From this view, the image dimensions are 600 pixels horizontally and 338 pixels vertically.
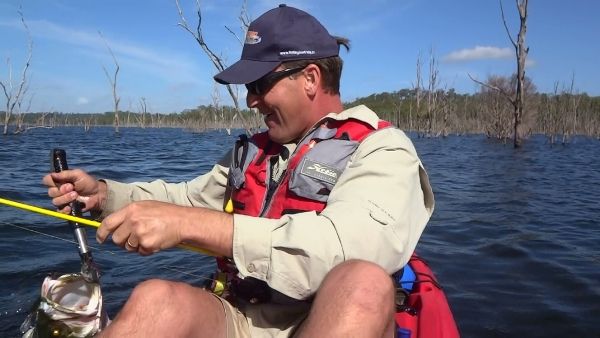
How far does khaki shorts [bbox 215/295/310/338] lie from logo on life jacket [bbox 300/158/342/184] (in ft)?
1.82

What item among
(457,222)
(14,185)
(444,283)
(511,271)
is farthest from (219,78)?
(14,185)

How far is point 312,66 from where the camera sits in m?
2.40

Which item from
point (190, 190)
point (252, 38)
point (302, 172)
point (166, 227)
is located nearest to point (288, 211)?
point (302, 172)

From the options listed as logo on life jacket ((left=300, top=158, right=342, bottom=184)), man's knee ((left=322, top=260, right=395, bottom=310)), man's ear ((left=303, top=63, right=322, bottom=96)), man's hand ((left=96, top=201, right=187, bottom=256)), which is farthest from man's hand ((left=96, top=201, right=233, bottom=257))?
man's ear ((left=303, top=63, right=322, bottom=96))

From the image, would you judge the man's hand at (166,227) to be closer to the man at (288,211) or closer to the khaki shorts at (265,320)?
the man at (288,211)

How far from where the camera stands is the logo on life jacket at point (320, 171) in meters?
2.03

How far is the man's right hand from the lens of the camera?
2457 mm

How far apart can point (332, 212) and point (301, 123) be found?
0.89 m

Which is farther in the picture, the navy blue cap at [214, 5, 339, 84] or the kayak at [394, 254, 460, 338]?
the navy blue cap at [214, 5, 339, 84]

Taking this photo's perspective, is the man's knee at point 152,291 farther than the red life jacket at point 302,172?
No

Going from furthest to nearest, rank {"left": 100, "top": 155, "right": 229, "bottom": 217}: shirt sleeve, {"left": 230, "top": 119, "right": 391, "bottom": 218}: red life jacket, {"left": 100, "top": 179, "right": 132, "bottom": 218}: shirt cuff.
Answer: {"left": 100, "top": 155, "right": 229, "bottom": 217}: shirt sleeve, {"left": 100, "top": 179, "right": 132, "bottom": 218}: shirt cuff, {"left": 230, "top": 119, "right": 391, "bottom": 218}: red life jacket

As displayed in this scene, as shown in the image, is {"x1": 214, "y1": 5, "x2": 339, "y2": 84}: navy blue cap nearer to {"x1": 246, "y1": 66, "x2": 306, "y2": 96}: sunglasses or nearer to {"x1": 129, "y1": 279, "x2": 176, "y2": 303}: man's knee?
{"x1": 246, "y1": 66, "x2": 306, "y2": 96}: sunglasses

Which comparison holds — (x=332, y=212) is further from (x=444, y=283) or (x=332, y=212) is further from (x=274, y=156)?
(x=444, y=283)

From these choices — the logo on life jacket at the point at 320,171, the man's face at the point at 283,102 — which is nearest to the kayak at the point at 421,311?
the logo on life jacket at the point at 320,171
